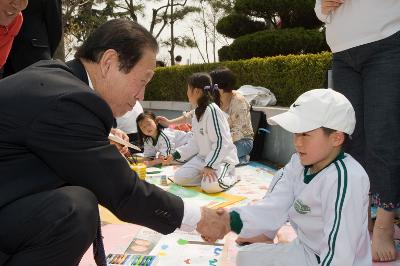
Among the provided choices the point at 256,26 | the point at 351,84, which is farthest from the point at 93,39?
the point at 256,26

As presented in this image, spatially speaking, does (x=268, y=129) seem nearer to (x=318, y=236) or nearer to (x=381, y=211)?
(x=381, y=211)

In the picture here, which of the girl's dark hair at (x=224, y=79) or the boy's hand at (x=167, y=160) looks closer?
the girl's dark hair at (x=224, y=79)

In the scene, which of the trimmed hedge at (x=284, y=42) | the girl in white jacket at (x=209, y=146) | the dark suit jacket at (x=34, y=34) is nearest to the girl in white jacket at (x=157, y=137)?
the girl in white jacket at (x=209, y=146)

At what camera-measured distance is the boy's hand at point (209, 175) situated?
413 centimetres

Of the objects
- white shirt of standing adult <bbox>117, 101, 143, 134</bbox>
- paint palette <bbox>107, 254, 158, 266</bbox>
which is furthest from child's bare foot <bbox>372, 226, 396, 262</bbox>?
white shirt of standing adult <bbox>117, 101, 143, 134</bbox>

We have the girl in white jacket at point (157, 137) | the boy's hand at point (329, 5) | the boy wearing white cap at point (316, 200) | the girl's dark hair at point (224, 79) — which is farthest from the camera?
the girl in white jacket at point (157, 137)

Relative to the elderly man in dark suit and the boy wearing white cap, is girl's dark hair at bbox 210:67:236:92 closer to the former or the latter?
the boy wearing white cap

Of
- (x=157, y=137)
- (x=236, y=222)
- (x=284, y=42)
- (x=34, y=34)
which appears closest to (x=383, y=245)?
(x=236, y=222)

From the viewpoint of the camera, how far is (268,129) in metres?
5.81

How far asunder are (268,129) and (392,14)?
348 cm

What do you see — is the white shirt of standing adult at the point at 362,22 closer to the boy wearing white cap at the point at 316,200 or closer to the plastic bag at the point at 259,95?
the boy wearing white cap at the point at 316,200

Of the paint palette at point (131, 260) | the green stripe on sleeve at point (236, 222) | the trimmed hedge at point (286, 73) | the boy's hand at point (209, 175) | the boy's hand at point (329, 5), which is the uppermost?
the boy's hand at point (329, 5)

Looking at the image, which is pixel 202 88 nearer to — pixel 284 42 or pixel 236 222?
pixel 236 222

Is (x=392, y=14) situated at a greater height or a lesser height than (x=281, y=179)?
greater
